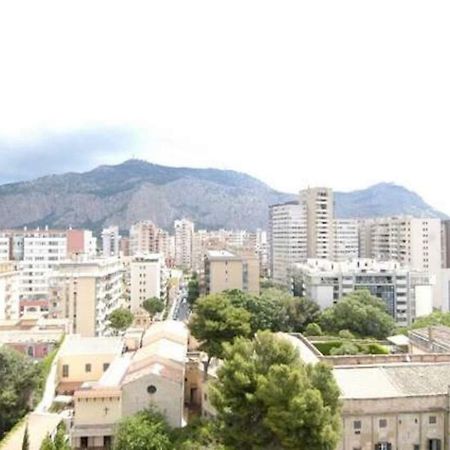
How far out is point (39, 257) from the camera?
9838 cm

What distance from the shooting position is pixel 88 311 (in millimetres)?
60625

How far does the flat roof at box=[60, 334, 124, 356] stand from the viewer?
134 ft

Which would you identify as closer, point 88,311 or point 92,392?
point 92,392

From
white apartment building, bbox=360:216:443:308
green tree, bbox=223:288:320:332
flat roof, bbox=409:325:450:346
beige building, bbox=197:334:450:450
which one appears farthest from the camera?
white apartment building, bbox=360:216:443:308

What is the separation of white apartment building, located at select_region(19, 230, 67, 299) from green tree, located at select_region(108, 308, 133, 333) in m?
32.0

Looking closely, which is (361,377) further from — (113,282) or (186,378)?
(113,282)

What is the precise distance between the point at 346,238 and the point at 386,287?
147 feet

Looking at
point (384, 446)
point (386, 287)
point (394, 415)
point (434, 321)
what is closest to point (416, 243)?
point (386, 287)

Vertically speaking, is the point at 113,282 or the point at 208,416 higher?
the point at 113,282

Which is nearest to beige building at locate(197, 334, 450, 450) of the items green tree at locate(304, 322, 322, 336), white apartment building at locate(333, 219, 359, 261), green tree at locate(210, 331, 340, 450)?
green tree at locate(210, 331, 340, 450)

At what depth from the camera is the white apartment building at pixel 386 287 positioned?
7075 centimetres

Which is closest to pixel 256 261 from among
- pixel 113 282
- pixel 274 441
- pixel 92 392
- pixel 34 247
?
pixel 113 282

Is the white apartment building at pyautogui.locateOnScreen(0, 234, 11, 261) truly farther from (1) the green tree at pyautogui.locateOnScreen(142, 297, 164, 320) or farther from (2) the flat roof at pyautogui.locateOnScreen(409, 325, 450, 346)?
(2) the flat roof at pyautogui.locateOnScreen(409, 325, 450, 346)

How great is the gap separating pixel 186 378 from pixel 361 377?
463 inches
